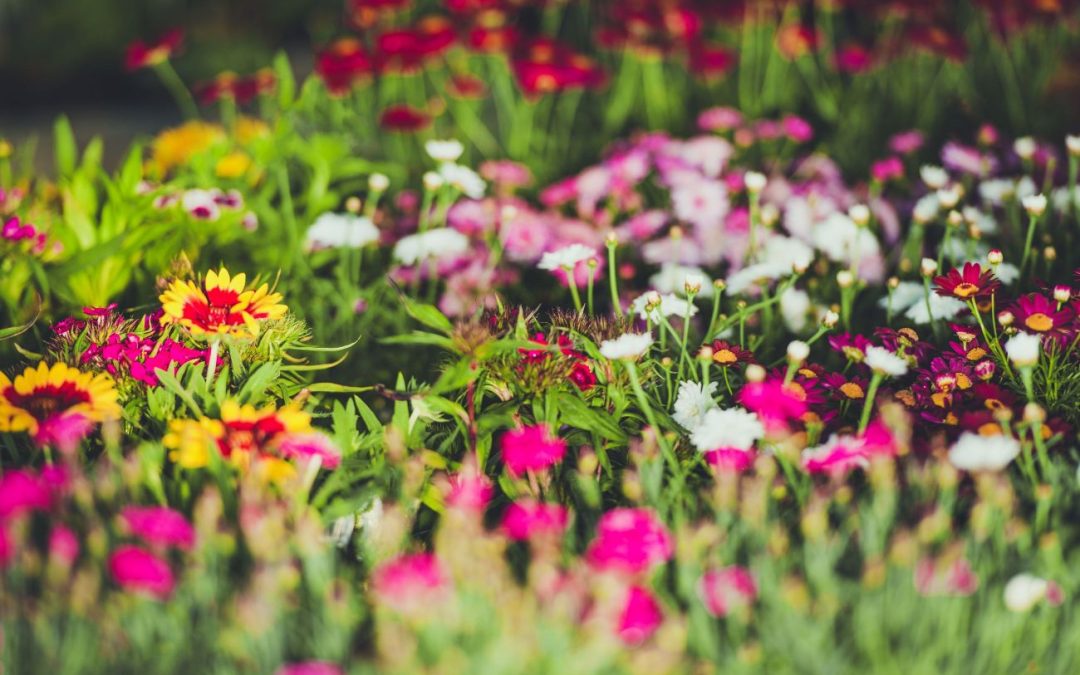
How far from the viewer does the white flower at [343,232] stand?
2172 millimetres

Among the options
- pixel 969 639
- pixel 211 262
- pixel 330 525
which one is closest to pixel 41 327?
pixel 211 262

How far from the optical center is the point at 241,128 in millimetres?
3068

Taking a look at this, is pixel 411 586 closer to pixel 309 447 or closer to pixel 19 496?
pixel 309 447

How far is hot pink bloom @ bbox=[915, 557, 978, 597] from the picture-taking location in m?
1.20

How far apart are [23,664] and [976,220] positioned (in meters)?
1.92

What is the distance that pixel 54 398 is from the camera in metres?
1.53

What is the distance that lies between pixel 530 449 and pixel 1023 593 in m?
0.64

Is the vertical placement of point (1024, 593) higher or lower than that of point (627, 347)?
lower

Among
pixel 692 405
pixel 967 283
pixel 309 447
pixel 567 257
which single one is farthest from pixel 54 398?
pixel 967 283

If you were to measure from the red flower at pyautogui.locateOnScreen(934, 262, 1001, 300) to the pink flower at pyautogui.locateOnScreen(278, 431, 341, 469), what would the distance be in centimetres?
103

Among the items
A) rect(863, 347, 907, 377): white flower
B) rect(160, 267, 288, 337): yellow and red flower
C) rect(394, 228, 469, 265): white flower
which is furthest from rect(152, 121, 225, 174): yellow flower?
rect(863, 347, 907, 377): white flower

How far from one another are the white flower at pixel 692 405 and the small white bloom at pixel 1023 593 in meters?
0.57

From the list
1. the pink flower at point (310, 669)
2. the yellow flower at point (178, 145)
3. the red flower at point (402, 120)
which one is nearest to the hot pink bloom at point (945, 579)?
the pink flower at point (310, 669)

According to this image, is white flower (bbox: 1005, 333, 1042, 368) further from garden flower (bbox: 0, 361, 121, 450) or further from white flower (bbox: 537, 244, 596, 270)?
garden flower (bbox: 0, 361, 121, 450)
